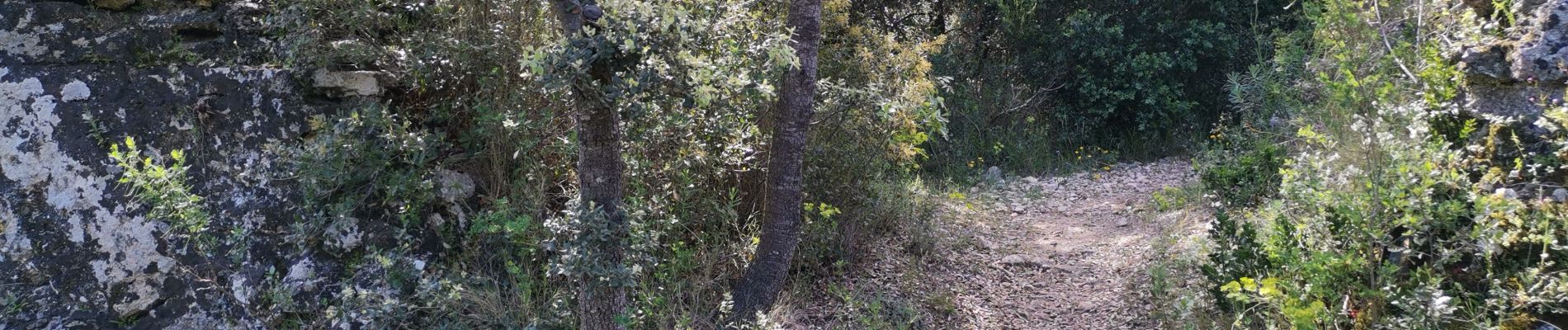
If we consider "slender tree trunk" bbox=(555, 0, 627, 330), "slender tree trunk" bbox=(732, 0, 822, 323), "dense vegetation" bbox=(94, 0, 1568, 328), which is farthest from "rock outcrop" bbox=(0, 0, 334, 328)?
"slender tree trunk" bbox=(732, 0, 822, 323)

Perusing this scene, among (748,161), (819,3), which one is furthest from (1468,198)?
(748,161)

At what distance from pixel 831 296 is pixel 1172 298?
1.52 meters

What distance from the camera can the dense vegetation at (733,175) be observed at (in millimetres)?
3188

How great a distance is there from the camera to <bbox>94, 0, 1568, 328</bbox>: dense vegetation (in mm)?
3188

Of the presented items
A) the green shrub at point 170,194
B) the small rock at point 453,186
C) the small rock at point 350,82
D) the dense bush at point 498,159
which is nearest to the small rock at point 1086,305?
the dense bush at point 498,159

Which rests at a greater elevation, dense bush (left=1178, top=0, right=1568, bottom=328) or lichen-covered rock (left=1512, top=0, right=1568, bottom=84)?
lichen-covered rock (left=1512, top=0, right=1568, bottom=84)

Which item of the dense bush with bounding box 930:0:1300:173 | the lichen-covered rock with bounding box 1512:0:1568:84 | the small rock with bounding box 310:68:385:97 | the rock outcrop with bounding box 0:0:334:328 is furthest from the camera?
the dense bush with bounding box 930:0:1300:173

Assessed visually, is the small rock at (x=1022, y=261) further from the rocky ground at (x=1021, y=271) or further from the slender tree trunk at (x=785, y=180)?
the slender tree trunk at (x=785, y=180)

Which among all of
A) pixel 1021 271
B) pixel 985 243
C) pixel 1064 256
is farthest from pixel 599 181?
pixel 1064 256

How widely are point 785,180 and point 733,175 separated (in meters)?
0.47

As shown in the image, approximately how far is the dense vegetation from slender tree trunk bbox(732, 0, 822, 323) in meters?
0.02

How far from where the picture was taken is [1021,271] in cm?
546

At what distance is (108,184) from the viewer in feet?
12.8

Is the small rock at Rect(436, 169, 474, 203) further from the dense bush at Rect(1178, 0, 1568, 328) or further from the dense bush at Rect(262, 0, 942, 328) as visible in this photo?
the dense bush at Rect(1178, 0, 1568, 328)
